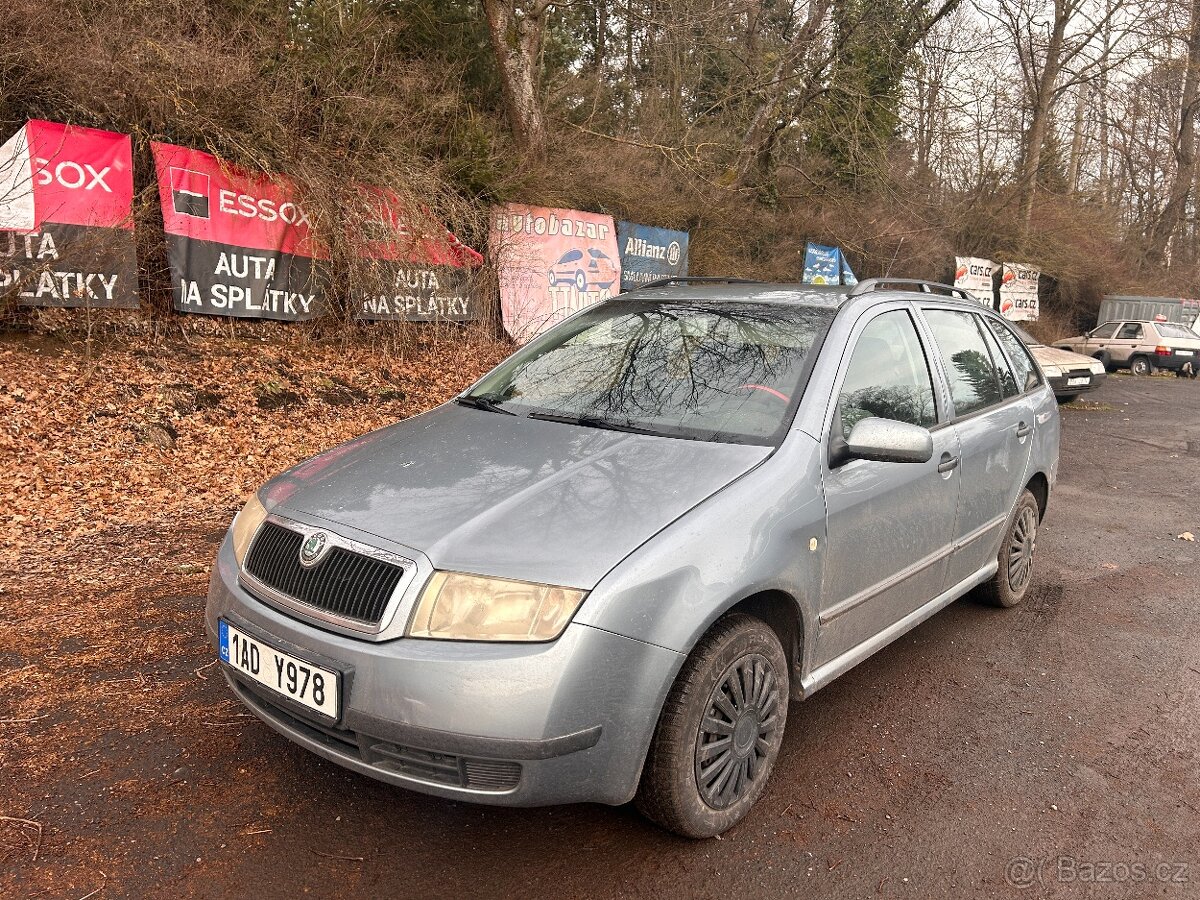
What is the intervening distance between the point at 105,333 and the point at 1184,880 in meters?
8.63

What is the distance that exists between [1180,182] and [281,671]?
3777 cm

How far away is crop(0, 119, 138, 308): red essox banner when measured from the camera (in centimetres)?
712

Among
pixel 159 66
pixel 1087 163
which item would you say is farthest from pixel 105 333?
pixel 1087 163

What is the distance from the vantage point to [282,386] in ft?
28.3

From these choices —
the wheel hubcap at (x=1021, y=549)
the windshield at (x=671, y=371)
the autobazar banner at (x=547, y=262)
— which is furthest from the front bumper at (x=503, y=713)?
the autobazar banner at (x=547, y=262)

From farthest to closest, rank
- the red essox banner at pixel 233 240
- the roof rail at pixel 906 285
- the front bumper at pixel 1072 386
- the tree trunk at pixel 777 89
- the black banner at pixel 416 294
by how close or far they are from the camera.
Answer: the tree trunk at pixel 777 89, the front bumper at pixel 1072 386, the black banner at pixel 416 294, the red essox banner at pixel 233 240, the roof rail at pixel 906 285

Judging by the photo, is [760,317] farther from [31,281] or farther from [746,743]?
[31,281]

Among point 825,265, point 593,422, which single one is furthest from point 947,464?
point 825,265

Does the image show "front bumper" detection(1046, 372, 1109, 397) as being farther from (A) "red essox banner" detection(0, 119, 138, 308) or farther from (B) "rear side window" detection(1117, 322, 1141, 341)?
(A) "red essox banner" detection(0, 119, 138, 308)

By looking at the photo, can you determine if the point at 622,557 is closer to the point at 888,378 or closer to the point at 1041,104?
the point at 888,378

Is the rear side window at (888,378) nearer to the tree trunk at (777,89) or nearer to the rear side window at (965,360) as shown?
the rear side window at (965,360)

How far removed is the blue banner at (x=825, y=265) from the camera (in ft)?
57.7

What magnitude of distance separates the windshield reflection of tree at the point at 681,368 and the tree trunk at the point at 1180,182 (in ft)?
111

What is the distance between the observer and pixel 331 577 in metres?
2.47
